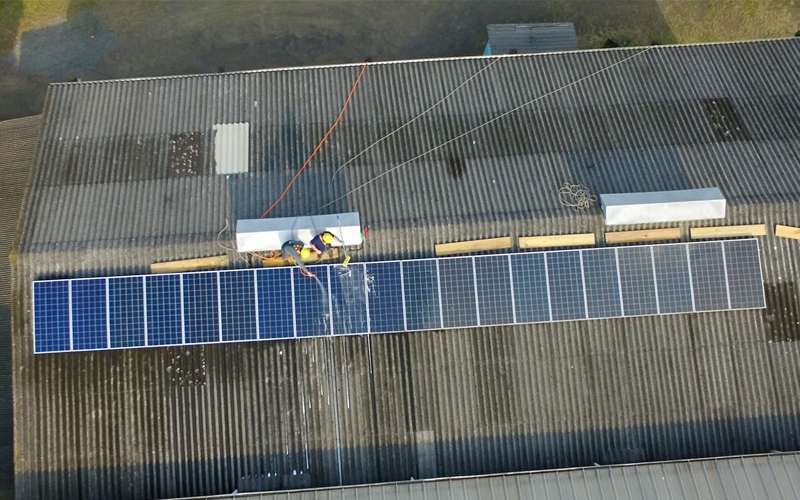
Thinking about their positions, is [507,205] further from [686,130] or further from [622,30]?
[622,30]

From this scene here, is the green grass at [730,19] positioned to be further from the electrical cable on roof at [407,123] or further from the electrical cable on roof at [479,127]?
the electrical cable on roof at [407,123]

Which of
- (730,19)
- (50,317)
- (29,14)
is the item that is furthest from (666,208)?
(29,14)

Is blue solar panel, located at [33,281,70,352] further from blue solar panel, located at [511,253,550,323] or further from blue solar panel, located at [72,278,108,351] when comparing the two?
blue solar panel, located at [511,253,550,323]

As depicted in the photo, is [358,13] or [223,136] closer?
[223,136]

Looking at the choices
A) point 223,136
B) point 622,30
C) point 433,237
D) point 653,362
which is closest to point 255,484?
point 433,237

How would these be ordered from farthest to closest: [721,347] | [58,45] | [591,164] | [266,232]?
1. [58,45]
2. [591,164]
3. [721,347]
4. [266,232]

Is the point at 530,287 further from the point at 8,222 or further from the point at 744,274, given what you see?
the point at 8,222
